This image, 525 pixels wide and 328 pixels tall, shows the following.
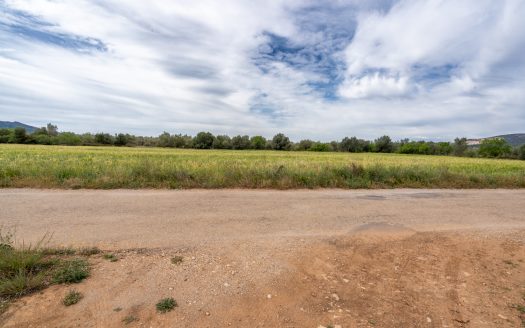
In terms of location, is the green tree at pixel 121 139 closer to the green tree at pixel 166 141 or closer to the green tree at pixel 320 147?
the green tree at pixel 166 141

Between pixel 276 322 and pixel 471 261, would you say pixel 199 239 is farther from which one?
pixel 471 261

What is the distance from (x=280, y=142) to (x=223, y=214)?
78.9m

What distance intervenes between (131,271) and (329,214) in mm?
4938

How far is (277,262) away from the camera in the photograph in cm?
411

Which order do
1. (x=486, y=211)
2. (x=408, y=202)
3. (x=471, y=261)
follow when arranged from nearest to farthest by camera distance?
(x=471, y=261) < (x=486, y=211) < (x=408, y=202)

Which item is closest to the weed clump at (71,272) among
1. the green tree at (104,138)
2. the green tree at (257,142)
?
the green tree at (257,142)

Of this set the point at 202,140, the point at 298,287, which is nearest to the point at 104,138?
the point at 202,140

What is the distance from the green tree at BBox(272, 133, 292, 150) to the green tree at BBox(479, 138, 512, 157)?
6148cm

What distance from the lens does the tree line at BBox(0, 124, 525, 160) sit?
7219cm

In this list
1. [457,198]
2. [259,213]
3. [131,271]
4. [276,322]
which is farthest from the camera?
[457,198]

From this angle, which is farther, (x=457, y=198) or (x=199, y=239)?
(x=457, y=198)

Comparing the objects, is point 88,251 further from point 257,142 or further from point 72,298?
point 257,142

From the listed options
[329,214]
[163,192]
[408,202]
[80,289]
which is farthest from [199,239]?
[408,202]

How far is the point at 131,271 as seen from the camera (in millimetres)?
3695
